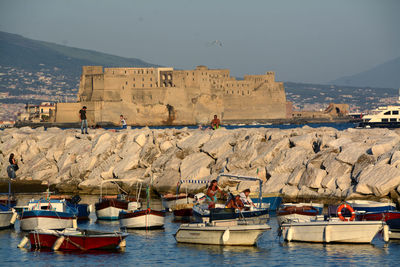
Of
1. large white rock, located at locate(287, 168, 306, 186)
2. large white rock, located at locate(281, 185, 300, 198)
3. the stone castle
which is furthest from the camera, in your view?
the stone castle

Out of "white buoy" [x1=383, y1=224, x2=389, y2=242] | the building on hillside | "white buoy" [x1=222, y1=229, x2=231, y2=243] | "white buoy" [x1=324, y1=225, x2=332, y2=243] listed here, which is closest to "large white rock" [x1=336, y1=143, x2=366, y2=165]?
"white buoy" [x1=383, y1=224, x2=389, y2=242]

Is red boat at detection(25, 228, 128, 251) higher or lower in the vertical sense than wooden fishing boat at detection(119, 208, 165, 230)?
lower

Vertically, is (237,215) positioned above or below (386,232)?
above

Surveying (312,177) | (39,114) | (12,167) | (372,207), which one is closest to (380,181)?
(312,177)

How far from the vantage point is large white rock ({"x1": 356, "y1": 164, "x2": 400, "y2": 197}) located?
69.6 ft

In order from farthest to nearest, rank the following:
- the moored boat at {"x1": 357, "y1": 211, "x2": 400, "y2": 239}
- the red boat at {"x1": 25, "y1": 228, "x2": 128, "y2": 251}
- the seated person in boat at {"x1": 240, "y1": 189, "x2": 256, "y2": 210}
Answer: the seated person in boat at {"x1": 240, "y1": 189, "x2": 256, "y2": 210}, the moored boat at {"x1": 357, "y1": 211, "x2": 400, "y2": 239}, the red boat at {"x1": 25, "y1": 228, "x2": 128, "y2": 251}

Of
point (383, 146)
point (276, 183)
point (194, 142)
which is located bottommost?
point (276, 183)

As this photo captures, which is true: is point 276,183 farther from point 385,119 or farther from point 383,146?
point 385,119

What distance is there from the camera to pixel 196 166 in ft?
89.3

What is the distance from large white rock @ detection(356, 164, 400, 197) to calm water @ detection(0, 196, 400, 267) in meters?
4.25

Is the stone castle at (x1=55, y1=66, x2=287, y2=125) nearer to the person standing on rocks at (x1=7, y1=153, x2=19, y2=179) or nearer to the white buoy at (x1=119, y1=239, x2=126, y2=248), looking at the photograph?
the person standing on rocks at (x1=7, y1=153, x2=19, y2=179)

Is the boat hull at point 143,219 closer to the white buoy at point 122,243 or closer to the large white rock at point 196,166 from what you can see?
the white buoy at point 122,243

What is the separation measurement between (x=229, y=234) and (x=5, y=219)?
6567mm

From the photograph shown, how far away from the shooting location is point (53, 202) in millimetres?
19188
